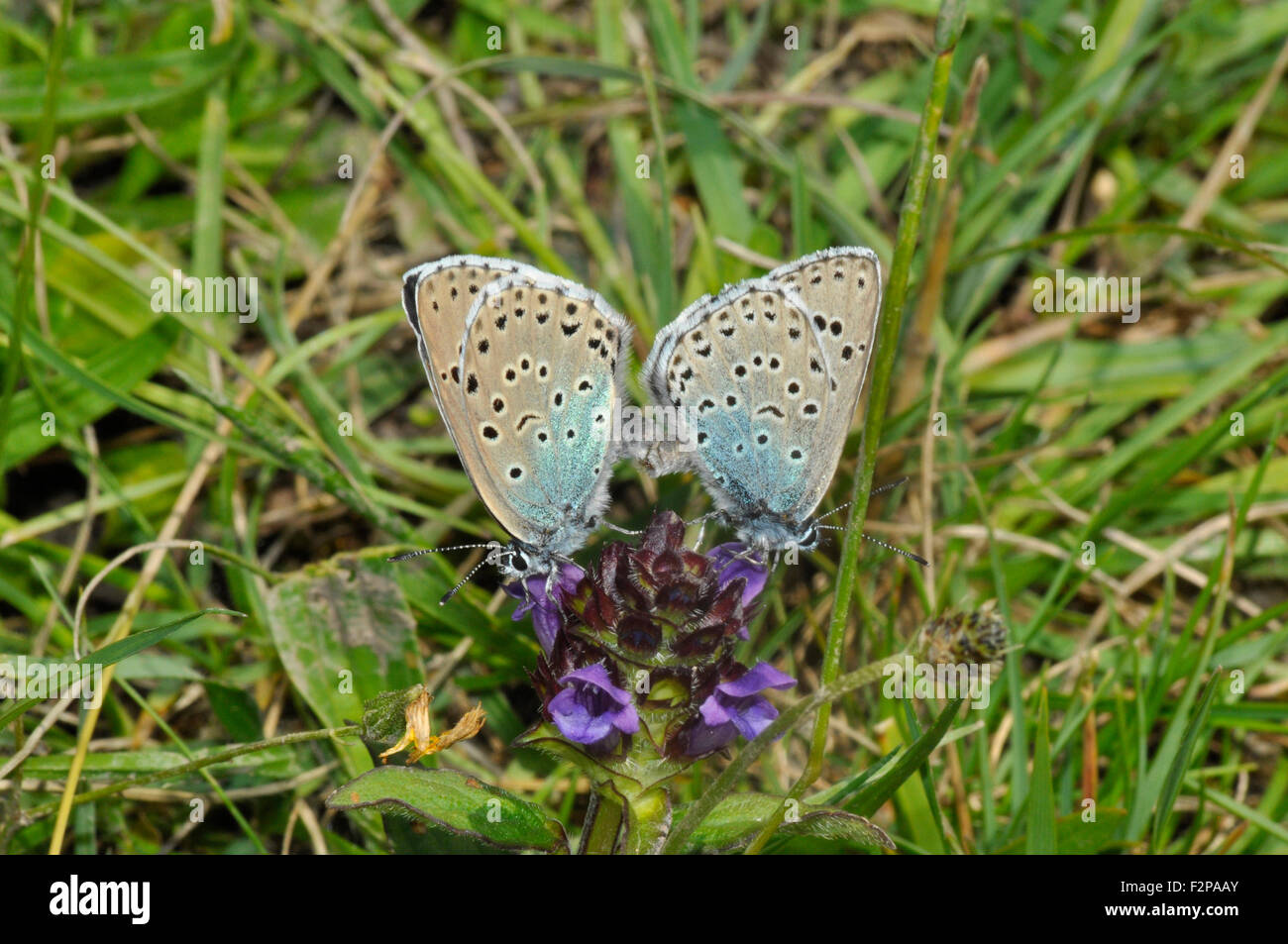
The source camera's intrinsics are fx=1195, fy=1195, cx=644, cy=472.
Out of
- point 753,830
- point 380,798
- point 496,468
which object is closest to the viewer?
point 380,798

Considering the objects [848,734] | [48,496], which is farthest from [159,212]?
[848,734]

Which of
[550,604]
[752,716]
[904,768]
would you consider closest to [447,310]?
[550,604]

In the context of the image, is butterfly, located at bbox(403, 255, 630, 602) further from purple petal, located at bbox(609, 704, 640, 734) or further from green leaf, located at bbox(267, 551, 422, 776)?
purple petal, located at bbox(609, 704, 640, 734)

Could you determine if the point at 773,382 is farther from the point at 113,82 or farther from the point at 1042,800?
the point at 113,82

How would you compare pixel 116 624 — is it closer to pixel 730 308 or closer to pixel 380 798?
pixel 380 798

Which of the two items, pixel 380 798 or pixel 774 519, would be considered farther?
pixel 774 519

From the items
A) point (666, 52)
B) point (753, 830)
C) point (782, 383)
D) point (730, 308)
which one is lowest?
point (753, 830)

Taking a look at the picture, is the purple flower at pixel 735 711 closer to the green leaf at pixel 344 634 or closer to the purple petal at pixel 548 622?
the purple petal at pixel 548 622

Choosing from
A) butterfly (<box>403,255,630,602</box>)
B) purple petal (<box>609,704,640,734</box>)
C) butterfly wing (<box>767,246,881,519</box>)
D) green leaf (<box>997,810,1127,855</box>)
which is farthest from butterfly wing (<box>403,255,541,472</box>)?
green leaf (<box>997,810,1127,855</box>)
